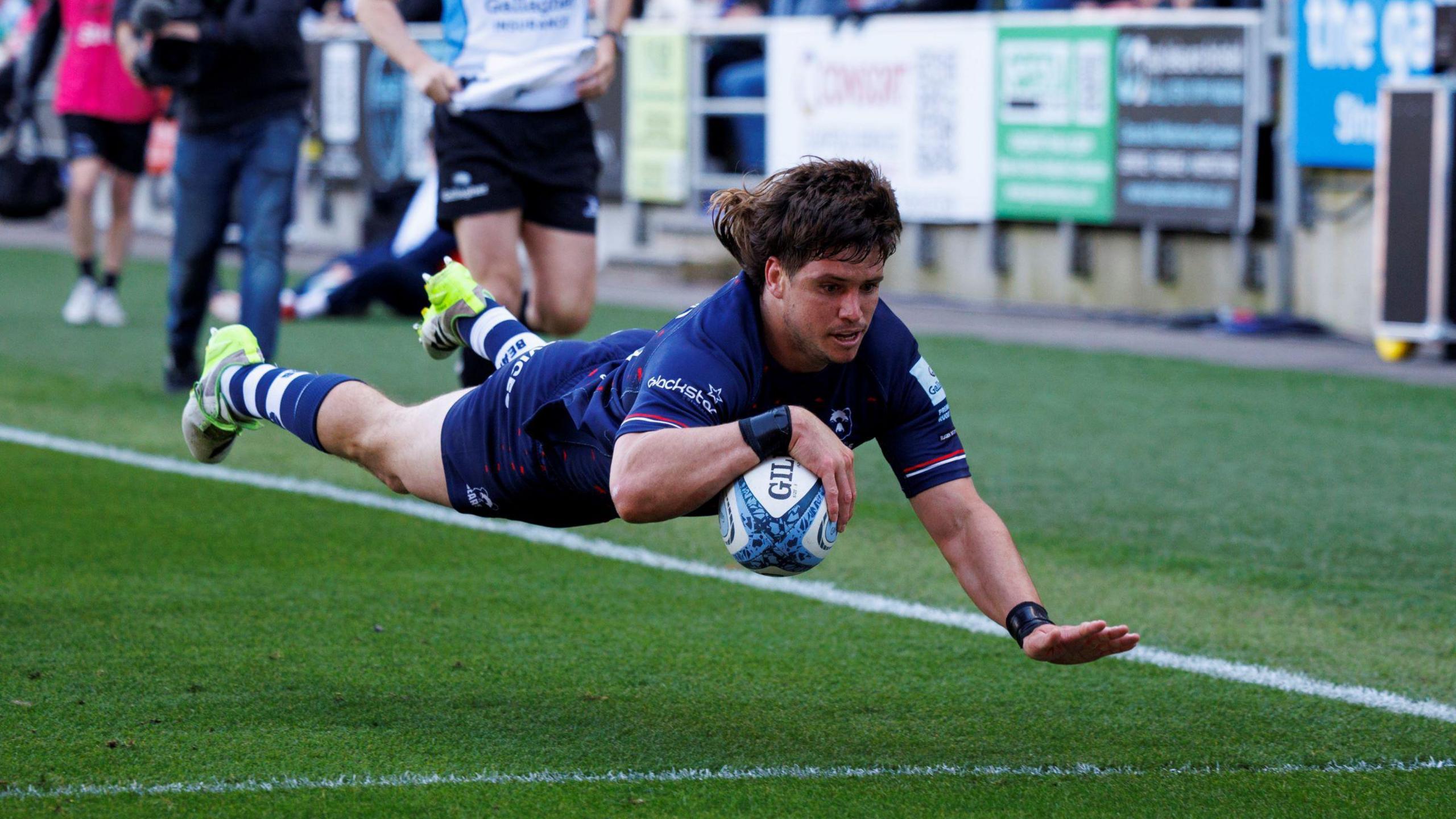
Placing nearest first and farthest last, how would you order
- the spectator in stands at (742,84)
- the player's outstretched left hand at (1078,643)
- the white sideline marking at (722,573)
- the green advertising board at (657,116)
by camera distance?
the player's outstretched left hand at (1078,643) < the white sideline marking at (722,573) < the spectator in stands at (742,84) < the green advertising board at (657,116)

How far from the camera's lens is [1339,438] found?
341 inches

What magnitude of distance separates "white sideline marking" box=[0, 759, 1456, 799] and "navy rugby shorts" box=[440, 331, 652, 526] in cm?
71

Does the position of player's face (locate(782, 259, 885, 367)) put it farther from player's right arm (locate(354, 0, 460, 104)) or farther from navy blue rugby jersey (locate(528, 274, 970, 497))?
player's right arm (locate(354, 0, 460, 104))

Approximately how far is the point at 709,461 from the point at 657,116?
42.5 ft

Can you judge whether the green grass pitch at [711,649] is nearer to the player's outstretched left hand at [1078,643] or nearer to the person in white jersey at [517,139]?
the player's outstretched left hand at [1078,643]

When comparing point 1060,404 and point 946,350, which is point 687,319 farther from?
point 946,350

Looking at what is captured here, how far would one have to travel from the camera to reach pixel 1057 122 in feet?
44.8

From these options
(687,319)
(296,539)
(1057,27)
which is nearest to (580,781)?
(687,319)

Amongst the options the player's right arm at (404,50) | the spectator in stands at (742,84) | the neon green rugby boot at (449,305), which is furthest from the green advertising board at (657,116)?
the neon green rugby boot at (449,305)

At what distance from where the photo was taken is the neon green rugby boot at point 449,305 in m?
5.42

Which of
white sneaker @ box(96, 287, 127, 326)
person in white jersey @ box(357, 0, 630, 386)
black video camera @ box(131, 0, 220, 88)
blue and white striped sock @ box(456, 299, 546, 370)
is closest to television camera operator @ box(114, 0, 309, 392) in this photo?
black video camera @ box(131, 0, 220, 88)

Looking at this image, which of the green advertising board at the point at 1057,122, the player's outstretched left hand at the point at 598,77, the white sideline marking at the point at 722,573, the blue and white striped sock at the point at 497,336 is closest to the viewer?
the white sideline marking at the point at 722,573

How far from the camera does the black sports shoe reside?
30.5 ft

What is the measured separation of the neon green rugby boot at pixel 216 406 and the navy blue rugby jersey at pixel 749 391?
128 centimetres
